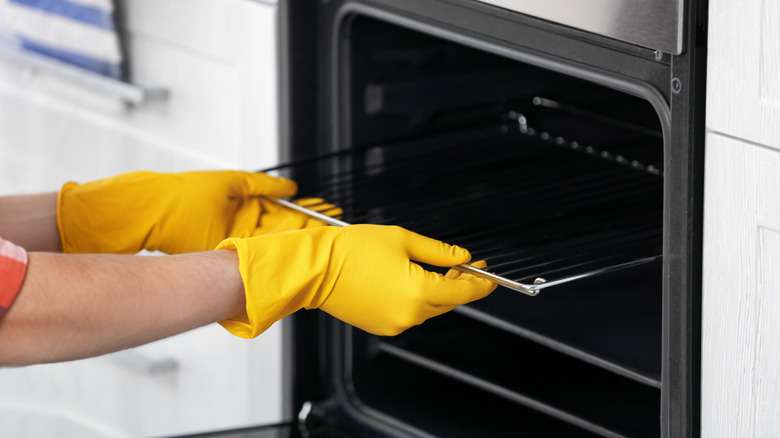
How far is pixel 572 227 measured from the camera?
1.26m

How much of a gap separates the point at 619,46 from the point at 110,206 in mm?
673

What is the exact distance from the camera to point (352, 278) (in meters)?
1.07

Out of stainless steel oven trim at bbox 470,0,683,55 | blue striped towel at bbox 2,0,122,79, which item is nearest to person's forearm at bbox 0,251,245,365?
stainless steel oven trim at bbox 470,0,683,55

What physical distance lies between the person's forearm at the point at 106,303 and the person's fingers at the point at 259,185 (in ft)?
0.90

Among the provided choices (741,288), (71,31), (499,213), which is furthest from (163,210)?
A: (741,288)

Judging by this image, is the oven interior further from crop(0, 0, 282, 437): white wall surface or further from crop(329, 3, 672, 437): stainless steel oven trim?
crop(0, 0, 282, 437): white wall surface

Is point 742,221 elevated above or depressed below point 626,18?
below

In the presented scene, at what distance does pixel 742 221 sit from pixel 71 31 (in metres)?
1.23

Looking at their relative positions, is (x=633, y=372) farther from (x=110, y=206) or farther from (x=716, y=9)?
(x=110, y=206)

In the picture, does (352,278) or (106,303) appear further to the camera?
(352,278)

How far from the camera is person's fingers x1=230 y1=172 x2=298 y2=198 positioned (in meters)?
1.30

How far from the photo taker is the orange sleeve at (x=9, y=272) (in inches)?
36.4

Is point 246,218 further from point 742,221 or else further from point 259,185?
point 742,221

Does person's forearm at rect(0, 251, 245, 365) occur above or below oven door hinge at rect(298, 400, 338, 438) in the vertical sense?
above
